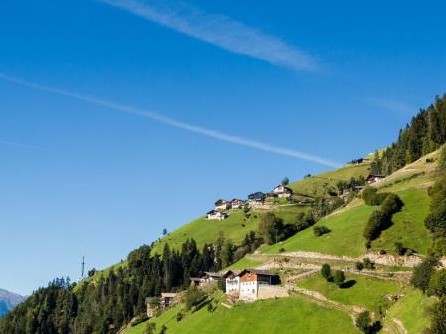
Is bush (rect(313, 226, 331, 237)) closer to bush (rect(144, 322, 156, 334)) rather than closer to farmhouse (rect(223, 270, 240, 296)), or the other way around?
farmhouse (rect(223, 270, 240, 296))

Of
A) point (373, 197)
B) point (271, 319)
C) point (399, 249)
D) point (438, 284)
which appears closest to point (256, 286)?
point (271, 319)

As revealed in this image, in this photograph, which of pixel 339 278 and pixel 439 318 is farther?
pixel 339 278

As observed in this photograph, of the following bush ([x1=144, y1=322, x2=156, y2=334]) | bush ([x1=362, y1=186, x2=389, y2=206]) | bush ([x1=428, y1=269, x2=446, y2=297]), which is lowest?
bush ([x1=144, y1=322, x2=156, y2=334])

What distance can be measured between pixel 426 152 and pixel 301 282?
8108cm

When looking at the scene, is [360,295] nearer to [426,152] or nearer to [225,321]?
[225,321]

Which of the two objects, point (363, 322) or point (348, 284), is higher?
point (348, 284)

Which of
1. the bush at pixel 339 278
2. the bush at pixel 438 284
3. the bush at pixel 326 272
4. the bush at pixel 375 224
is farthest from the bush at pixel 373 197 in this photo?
→ the bush at pixel 438 284

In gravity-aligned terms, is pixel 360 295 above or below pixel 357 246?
below

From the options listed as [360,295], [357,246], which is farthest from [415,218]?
[360,295]

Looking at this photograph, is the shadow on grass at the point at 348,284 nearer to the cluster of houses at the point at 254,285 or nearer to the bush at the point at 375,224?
the bush at the point at 375,224

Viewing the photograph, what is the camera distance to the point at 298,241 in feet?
556

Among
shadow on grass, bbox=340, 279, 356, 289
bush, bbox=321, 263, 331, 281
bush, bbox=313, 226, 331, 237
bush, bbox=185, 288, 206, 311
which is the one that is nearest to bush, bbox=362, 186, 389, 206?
bush, bbox=313, 226, 331, 237

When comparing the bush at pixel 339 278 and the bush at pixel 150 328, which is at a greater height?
the bush at pixel 339 278

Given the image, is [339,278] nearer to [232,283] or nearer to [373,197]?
[232,283]
